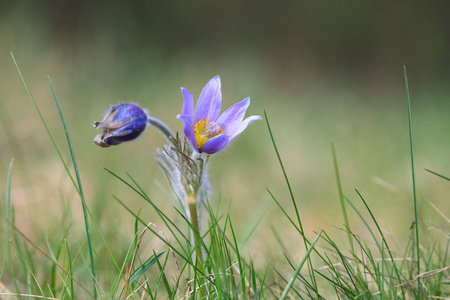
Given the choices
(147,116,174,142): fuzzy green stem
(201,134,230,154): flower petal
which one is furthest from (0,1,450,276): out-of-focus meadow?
(201,134,230,154): flower petal

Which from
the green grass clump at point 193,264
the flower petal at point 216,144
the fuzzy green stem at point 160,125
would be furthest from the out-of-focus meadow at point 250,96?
the flower petal at point 216,144

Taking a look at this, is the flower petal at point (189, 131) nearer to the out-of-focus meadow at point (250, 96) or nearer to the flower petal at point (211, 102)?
the flower petal at point (211, 102)

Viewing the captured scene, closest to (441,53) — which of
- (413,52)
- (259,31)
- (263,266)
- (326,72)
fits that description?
(413,52)

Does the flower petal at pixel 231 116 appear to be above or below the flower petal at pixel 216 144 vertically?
above

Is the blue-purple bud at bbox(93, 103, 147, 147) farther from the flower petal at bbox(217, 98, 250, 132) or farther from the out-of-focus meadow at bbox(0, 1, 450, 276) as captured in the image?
the out-of-focus meadow at bbox(0, 1, 450, 276)

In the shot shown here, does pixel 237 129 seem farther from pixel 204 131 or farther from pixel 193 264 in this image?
pixel 193 264

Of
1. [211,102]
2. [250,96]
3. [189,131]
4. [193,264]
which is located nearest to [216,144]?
[189,131]
